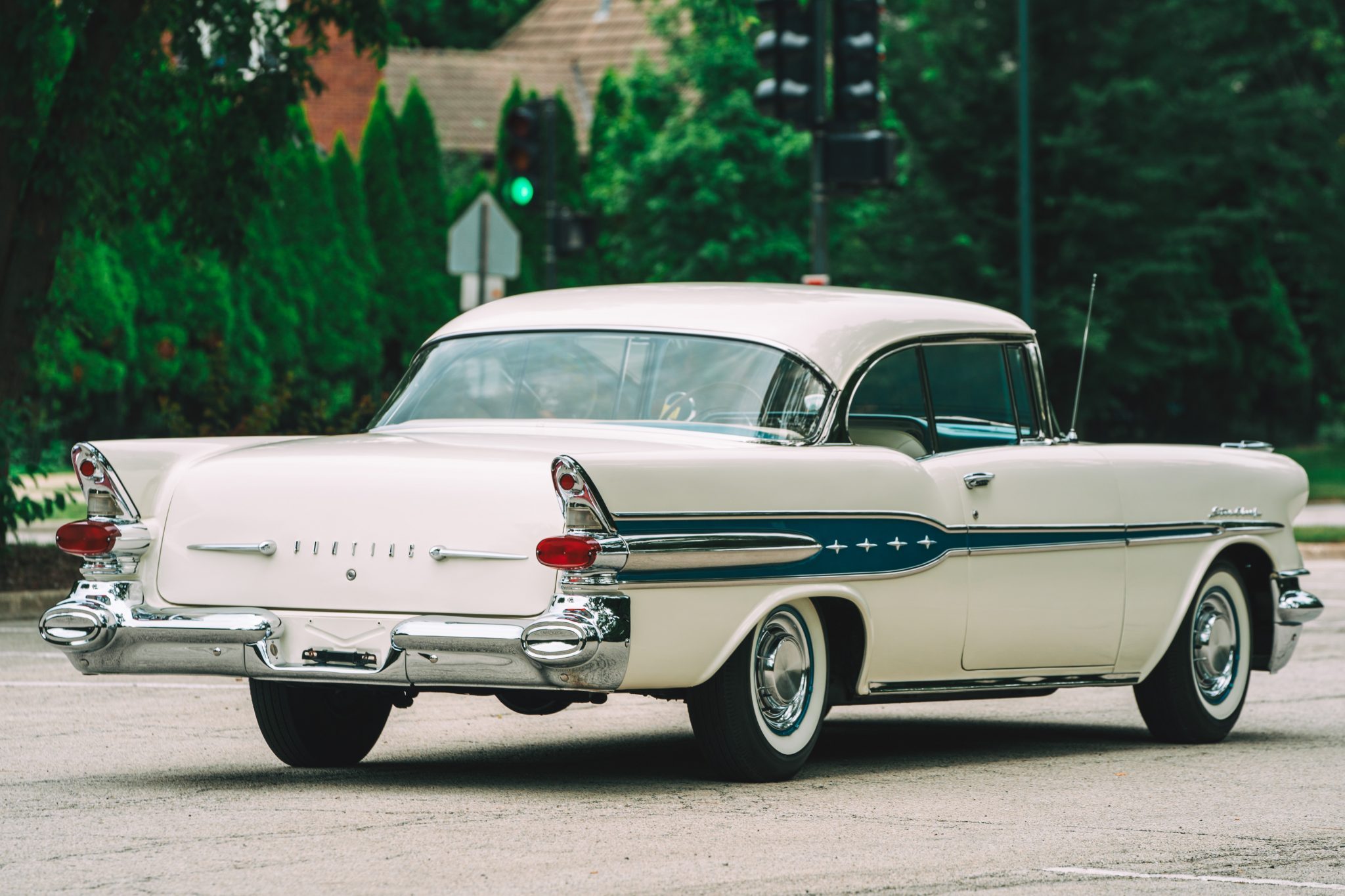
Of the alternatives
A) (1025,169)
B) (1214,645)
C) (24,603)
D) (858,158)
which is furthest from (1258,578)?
(1025,169)

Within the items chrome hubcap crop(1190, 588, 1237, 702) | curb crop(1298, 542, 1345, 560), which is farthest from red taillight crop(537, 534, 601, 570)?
curb crop(1298, 542, 1345, 560)

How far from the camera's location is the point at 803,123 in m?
16.3

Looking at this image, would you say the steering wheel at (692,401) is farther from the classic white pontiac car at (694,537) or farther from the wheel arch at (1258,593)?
the wheel arch at (1258,593)

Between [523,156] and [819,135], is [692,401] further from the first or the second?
[523,156]

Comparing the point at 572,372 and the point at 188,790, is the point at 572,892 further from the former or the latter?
the point at 572,372

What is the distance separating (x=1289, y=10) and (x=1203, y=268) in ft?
29.7

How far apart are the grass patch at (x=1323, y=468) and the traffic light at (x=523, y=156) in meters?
12.1

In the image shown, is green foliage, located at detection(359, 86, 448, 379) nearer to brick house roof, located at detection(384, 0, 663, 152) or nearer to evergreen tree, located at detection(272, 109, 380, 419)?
evergreen tree, located at detection(272, 109, 380, 419)

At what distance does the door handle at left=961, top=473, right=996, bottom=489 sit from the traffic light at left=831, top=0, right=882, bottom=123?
799 cm

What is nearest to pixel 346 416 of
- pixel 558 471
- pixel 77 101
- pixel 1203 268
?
pixel 77 101

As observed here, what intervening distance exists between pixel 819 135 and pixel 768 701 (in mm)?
9323

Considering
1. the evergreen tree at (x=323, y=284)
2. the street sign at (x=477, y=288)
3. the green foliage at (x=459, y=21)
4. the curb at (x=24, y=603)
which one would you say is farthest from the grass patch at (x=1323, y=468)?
the green foliage at (x=459, y=21)

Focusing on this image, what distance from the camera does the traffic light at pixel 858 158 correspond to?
16.4m

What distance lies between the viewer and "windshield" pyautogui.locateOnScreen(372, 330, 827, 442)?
8.17 m
